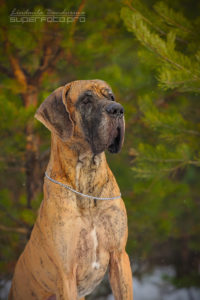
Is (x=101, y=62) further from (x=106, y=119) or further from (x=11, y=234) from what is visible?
(x=106, y=119)

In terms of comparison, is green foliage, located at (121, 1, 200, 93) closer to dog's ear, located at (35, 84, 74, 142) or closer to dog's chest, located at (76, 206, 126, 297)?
dog's ear, located at (35, 84, 74, 142)

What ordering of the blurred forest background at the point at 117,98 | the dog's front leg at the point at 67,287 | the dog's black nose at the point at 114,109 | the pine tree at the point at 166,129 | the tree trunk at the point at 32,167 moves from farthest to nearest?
the tree trunk at the point at 32,167 < the blurred forest background at the point at 117,98 < the pine tree at the point at 166,129 < the dog's front leg at the point at 67,287 < the dog's black nose at the point at 114,109

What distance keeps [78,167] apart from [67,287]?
0.56m

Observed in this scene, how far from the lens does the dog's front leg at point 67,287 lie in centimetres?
169

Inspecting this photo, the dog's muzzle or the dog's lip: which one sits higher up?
the dog's muzzle

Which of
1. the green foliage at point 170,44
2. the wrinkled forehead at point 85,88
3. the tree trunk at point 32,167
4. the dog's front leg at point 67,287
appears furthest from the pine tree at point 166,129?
the dog's front leg at point 67,287

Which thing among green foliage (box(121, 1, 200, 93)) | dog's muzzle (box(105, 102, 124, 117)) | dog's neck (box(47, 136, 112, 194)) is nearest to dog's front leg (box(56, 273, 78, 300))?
dog's neck (box(47, 136, 112, 194))

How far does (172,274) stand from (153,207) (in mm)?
1566

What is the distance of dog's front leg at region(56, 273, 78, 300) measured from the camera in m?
1.69

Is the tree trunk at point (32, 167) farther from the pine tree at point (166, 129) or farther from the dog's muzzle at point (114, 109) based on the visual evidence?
the dog's muzzle at point (114, 109)

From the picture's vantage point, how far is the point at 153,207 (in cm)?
367

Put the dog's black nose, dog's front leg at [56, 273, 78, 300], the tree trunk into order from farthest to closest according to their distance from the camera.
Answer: the tree trunk < dog's front leg at [56, 273, 78, 300] < the dog's black nose

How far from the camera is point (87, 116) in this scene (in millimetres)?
1670

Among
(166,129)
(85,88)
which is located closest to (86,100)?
(85,88)
